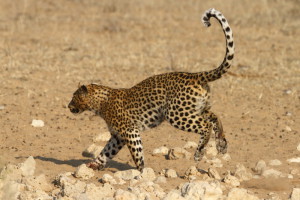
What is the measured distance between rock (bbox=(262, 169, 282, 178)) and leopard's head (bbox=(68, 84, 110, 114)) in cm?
203

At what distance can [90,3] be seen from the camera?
20.1m

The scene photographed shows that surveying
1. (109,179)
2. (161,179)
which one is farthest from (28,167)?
(161,179)

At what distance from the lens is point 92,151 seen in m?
9.54

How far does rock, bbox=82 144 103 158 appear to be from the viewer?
375 inches

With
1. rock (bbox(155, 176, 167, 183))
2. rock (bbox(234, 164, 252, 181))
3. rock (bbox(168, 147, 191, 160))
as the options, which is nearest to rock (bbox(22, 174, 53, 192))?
rock (bbox(155, 176, 167, 183))

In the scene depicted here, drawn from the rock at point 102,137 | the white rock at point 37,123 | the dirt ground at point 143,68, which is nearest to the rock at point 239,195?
the dirt ground at point 143,68

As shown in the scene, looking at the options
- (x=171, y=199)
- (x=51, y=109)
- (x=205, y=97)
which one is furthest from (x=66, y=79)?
(x=171, y=199)

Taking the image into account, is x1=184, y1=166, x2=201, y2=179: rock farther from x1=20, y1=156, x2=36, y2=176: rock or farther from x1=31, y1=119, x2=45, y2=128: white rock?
x1=31, y1=119, x2=45, y2=128: white rock

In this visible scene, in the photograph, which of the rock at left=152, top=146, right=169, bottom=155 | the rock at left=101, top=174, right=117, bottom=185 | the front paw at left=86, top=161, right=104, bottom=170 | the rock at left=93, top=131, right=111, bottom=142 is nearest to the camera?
the rock at left=101, top=174, right=117, bottom=185

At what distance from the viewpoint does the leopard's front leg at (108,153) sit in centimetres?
886

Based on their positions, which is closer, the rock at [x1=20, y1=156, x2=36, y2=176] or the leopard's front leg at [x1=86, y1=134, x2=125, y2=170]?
the rock at [x1=20, y1=156, x2=36, y2=176]

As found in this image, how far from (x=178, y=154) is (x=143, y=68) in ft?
15.8

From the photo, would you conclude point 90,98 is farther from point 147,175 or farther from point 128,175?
point 147,175

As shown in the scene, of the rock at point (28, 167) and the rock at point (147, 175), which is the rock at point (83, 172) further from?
the rock at point (147, 175)
